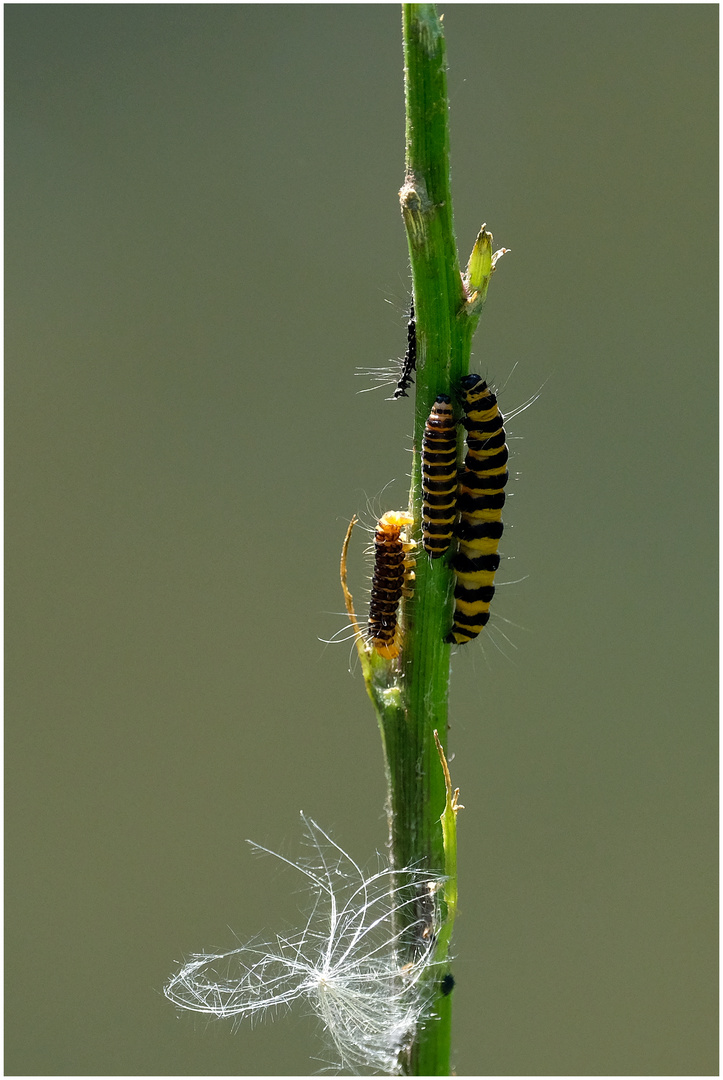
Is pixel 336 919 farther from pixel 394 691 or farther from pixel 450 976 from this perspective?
pixel 394 691

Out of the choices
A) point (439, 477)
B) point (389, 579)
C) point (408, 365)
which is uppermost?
point (408, 365)

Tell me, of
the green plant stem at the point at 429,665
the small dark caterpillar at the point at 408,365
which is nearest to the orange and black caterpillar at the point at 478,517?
the green plant stem at the point at 429,665

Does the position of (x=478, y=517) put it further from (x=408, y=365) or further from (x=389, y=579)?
(x=408, y=365)

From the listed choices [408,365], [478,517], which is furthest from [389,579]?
[408,365]

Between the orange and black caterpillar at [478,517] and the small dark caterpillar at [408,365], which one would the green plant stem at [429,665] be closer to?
the orange and black caterpillar at [478,517]

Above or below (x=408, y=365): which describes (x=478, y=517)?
below

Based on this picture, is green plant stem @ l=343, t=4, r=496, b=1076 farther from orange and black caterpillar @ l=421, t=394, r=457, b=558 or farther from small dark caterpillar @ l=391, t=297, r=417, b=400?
small dark caterpillar @ l=391, t=297, r=417, b=400

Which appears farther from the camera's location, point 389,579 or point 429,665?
Result: point 389,579

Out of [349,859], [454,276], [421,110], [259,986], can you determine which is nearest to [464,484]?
[454,276]
